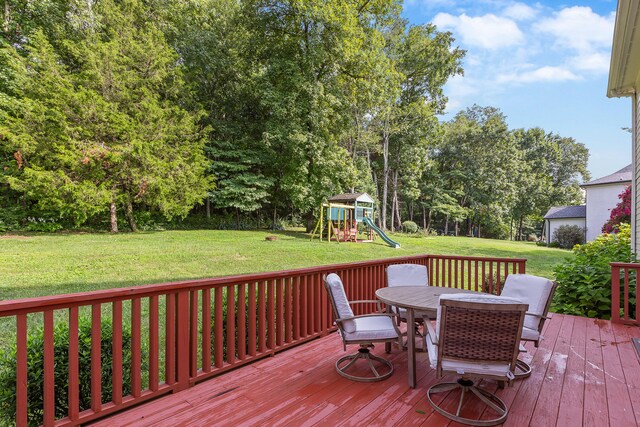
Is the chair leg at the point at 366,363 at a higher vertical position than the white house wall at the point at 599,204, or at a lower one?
lower

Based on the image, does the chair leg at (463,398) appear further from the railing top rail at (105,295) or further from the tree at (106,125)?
the tree at (106,125)

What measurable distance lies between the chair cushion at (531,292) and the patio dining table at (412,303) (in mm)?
695

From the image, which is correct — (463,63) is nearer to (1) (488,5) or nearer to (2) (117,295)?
(1) (488,5)

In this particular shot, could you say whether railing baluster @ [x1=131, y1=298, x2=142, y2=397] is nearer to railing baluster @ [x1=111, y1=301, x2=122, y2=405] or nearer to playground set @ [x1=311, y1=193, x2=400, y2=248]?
railing baluster @ [x1=111, y1=301, x2=122, y2=405]

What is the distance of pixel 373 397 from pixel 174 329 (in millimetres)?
1630

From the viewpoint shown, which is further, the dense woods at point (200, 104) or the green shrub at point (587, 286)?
the dense woods at point (200, 104)

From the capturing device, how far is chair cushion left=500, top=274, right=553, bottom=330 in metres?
2.91

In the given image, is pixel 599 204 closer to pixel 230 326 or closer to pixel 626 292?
pixel 626 292

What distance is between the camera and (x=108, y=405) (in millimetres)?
2131

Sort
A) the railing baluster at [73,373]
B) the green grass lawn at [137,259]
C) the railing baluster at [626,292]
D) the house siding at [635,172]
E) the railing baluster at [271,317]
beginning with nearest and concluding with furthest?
the railing baluster at [73,373] < the railing baluster at [271,317] < the railing baluster at [626,292] < the house siding at [635,172] < the green grass lawn at [137,259]

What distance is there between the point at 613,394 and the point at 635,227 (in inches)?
176

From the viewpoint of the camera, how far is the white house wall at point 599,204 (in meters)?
17.2

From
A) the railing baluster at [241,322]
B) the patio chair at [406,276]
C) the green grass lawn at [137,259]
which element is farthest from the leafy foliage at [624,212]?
the railing baluster at [241,322]

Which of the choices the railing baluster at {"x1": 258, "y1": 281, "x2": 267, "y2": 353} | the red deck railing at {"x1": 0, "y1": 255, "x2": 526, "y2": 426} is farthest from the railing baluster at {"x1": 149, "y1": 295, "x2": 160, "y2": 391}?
the railing baluster at {"x1": 258, "y1": 281, "x2": 267, "y2": 353}
